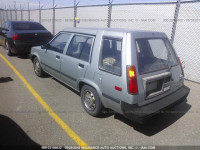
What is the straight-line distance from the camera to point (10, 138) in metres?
2.74

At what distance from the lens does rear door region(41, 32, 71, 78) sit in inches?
165

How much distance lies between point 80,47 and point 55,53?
3.33ft

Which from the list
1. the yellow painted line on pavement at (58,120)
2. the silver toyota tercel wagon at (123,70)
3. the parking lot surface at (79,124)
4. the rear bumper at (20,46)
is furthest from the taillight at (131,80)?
the rear bumper at (20,46)

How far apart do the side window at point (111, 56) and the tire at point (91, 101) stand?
1.92 ft

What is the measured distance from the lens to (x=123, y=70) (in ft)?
8.66

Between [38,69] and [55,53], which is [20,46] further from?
[55,53]

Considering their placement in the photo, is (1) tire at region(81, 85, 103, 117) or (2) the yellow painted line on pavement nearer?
(2) the yellow painted line on pavement

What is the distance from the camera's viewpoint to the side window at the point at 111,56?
9.16 ft

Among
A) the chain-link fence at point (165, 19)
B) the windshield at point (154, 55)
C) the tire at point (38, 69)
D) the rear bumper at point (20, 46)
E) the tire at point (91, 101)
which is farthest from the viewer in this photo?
the rear bumper at point (20, 46)

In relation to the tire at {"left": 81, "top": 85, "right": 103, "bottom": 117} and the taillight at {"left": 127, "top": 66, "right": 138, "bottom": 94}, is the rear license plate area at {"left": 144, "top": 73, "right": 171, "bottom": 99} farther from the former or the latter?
the tire at {"left": 81, "top": 85, "right": 103, "bottom": 117}

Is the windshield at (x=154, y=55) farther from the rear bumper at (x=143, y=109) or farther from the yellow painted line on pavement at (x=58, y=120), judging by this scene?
the yellow painted line on pavement at (x=58, y=120)

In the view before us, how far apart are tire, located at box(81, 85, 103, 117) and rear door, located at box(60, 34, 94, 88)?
12.0 inches

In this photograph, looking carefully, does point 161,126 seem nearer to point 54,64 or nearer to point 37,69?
point 54,64

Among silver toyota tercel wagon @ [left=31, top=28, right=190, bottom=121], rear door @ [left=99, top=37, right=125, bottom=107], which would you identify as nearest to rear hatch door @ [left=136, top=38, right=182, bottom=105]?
silver toyota tercel wagon @ [left=31, top=28, right=190, bottom=121]
